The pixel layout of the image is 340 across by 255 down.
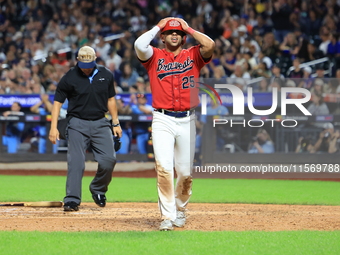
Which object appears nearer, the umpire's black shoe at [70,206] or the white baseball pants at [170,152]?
the white baseball pants at [170,152]

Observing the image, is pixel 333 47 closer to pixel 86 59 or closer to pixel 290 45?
pixel 290 45

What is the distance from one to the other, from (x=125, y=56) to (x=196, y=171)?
18.0ft

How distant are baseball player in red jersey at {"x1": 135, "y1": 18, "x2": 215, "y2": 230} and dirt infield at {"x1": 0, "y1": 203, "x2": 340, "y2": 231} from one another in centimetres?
52

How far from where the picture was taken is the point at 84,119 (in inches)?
328

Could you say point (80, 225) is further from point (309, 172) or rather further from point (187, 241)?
point (309, 172)

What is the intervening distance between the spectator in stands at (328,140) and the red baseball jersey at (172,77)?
8.02 meters

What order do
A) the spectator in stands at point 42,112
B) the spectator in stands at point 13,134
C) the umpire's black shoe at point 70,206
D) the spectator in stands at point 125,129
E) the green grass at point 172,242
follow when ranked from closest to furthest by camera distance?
the green grass at point 172,242 → the umpire's black shoe at point 70,206 → the spectator in stands at point 125,129 → the spectator in stands at point 42,112 → the spectator in stands at point 13,134

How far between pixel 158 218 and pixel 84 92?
197 centimetres

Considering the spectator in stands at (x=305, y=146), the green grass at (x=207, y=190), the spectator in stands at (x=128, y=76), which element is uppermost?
the spectator in stands at (x=128, y=76)

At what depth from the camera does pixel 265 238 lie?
5.90 m

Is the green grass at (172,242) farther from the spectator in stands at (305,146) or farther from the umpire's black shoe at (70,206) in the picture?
the spectator in stands at (305,146)

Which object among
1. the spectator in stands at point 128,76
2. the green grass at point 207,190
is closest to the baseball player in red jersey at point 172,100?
the green grass at point 207,190

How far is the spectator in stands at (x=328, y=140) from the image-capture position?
553 inches

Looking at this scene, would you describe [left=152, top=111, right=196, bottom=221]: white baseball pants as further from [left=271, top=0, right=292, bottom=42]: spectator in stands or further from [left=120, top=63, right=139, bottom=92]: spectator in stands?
[left=271, top=0, right=292, bottom=42]: spectator in stands
